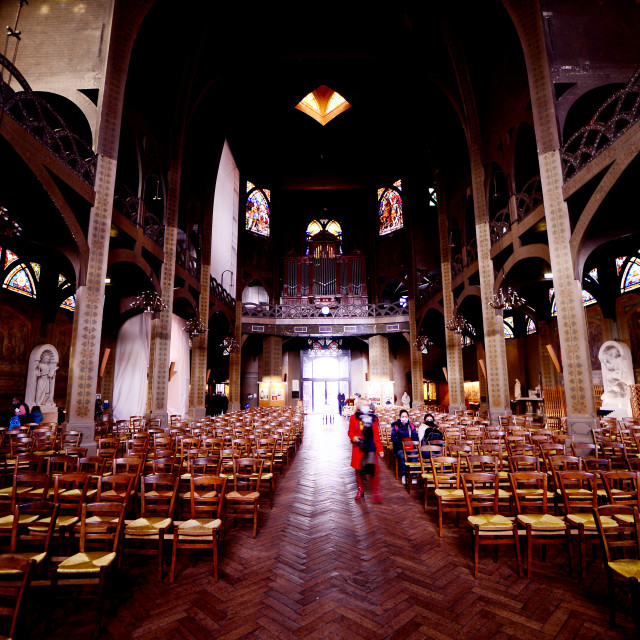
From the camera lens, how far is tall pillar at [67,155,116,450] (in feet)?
25.4

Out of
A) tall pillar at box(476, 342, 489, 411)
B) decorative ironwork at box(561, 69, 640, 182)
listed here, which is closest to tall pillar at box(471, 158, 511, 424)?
decorative ironwork at box(561, 69, 640, 182)

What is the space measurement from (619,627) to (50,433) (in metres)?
8.74

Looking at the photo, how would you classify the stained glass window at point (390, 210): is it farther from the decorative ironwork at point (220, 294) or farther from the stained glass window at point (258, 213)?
Result: the decorative ironwork at point (220, 294)

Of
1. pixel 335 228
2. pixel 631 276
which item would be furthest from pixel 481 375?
pixel 335 228

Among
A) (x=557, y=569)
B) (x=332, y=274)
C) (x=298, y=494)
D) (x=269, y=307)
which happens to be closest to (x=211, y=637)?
(x=557, y=569)

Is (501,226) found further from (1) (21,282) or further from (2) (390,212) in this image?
(1) (21,282)

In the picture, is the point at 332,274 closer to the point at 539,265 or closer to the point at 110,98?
the point at 539,265

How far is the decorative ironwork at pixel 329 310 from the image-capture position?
23172 millimetres

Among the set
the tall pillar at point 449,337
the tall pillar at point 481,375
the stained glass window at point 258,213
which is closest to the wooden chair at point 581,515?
the tall pillar at point 449,337

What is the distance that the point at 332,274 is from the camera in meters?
26.4

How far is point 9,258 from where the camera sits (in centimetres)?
1218

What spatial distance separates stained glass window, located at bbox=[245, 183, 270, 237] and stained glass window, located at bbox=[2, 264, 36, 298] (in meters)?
14.3

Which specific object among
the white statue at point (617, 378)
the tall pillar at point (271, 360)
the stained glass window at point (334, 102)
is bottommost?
the white statue at point (617, 378)

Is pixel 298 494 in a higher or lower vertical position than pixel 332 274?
lower
